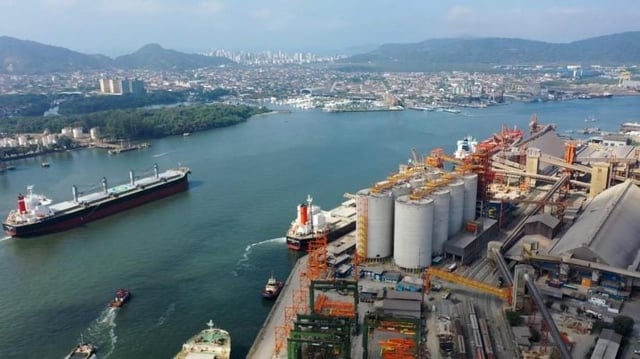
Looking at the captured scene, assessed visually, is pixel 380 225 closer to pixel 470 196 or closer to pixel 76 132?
pixel 470 196

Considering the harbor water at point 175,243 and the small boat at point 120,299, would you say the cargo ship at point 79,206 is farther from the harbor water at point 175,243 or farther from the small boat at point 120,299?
the small boat at point 120,299

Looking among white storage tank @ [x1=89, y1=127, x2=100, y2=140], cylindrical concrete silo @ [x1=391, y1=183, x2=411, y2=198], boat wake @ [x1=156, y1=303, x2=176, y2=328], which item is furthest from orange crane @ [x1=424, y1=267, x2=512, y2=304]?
white storage tank @ [x1=89, y1=127, x2=100, y2=140]

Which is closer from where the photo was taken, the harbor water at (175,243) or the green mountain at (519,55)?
the harbor water at (175,243)

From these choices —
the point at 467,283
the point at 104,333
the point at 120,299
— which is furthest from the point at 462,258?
the point at 104,333

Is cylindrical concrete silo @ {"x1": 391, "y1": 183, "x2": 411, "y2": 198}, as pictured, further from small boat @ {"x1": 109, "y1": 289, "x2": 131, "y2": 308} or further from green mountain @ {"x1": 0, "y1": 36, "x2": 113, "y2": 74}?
green mountain @ {"x1": 0, "y1": 36, "x2": 113, "y2": 74}

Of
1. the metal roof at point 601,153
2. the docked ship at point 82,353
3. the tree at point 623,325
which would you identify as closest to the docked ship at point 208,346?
the docked ship at point 82,353
